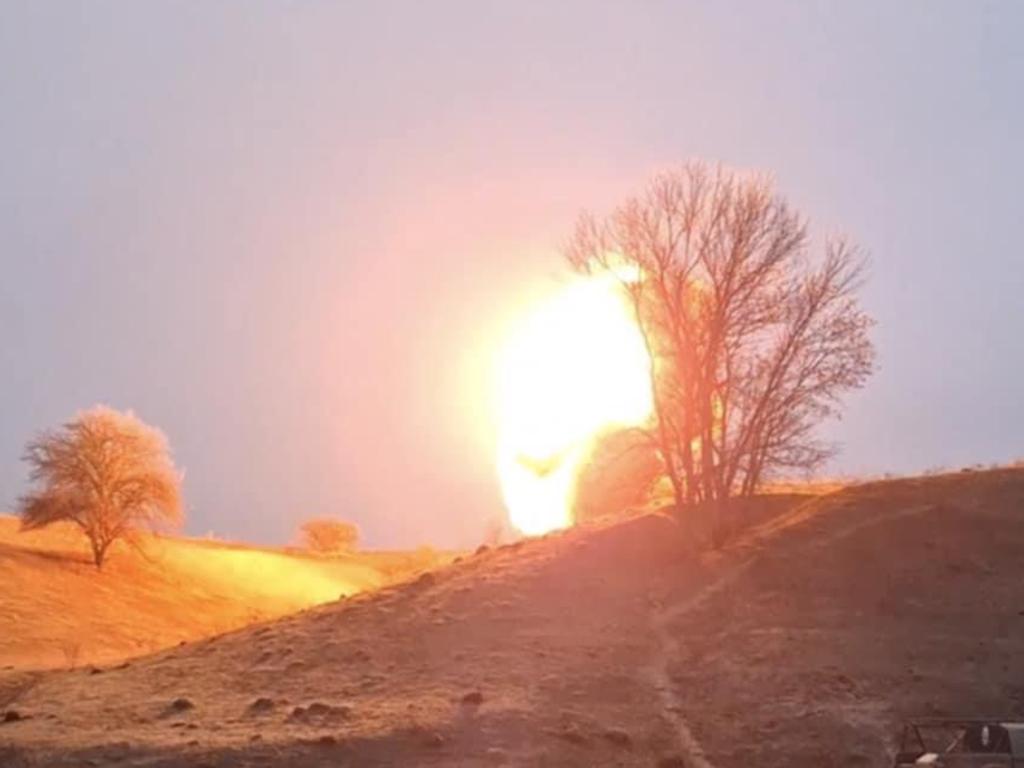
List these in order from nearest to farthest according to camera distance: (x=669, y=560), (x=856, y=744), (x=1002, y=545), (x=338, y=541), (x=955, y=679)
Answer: (x=856, y=744)
(x=955, y=679)
(x=1002, y=545)
(x=669, y=560)
(x=338, y=541)

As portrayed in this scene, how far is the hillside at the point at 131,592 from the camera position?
158ft

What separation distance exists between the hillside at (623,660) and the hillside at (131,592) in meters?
10.8

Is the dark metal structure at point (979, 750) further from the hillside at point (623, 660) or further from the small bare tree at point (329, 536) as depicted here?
the small bare tree at point (329, 536)

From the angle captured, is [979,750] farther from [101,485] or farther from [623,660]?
[101,485]

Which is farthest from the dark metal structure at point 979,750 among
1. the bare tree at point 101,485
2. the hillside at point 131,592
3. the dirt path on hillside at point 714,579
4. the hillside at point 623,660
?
the bare tree at point 101,485

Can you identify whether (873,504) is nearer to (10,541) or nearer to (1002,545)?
(1002,545)

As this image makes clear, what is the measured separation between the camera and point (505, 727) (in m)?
27.4

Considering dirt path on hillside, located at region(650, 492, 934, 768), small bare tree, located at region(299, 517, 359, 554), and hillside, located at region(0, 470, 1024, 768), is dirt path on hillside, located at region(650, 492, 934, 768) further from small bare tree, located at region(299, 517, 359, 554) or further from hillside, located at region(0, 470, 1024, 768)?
small bare tree, located at region(299, 517, 359, 554)

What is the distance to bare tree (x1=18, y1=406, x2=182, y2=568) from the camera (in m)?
60.7

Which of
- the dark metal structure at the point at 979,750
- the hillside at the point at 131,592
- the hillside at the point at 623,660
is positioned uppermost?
the hillside at the point at 131,592

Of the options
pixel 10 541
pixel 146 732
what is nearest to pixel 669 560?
pixel 146 732

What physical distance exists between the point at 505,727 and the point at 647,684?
468 cm

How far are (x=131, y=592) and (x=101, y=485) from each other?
538 cm

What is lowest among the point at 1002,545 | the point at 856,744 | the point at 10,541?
the point at 856,744
